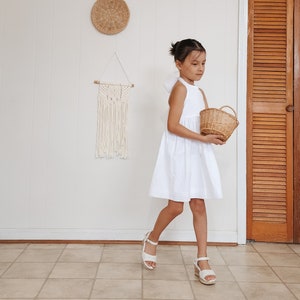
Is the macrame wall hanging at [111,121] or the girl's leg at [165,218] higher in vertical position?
the macrame wall hanging at [111,121]

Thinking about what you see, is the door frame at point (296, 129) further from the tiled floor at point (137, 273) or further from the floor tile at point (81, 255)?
the floor tile at point (81, 255)

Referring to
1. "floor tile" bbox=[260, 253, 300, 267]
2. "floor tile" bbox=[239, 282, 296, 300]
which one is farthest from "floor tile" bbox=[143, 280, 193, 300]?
"floor tile" bbox=[260, 253, 300, 267]

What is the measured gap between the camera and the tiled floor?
5.10 feet

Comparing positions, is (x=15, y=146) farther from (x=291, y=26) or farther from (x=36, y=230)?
(x=291, y=26)

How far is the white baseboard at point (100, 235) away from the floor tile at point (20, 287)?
2.15 feet

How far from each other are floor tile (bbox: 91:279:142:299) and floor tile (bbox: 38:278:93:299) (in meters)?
0.04

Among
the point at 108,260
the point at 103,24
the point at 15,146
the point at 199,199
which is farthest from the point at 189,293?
the point at 103,24

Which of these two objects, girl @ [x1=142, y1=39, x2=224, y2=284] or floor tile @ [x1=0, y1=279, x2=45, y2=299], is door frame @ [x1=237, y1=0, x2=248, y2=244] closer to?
girl @ [x1=142, y1=39, x2=224, y2=284]

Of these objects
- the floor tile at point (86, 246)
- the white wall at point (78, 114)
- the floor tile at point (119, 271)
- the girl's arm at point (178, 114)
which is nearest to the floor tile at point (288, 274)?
the white wall at point (78, 114)

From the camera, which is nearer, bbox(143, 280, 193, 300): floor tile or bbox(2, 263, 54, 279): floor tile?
bbox(143, 280, 193, 300): floor tile

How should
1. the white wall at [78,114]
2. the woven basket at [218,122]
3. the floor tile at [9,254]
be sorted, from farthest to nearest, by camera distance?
the white wall at [78,114]
the floor tile at [9,254]
the woven basket at [218,122]

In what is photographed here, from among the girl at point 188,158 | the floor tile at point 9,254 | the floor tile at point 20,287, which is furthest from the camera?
the floor tile at point 9,254

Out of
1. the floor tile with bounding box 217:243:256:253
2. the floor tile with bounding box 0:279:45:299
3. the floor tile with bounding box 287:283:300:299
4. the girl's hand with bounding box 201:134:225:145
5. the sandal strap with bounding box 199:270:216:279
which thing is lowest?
the floor tile with bounding box 0:279:45:299

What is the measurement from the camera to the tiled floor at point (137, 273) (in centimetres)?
155
